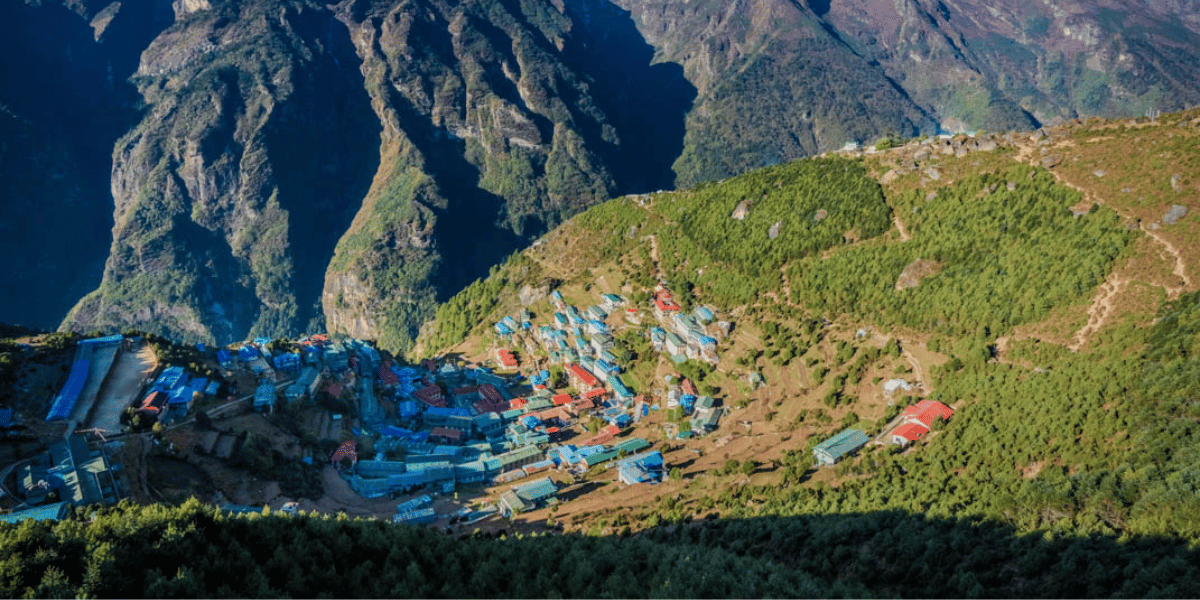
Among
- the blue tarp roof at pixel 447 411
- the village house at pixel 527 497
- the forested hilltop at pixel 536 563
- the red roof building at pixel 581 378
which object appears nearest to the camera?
the forested hilltop at pixel 536 563

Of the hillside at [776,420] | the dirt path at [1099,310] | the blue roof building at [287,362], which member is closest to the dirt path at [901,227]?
the hillside at [776,420]

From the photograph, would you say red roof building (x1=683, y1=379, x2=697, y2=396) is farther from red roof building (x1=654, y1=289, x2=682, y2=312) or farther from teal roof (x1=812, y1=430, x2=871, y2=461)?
teal roof (x1=812, y1=430, x2=871, y2=461)

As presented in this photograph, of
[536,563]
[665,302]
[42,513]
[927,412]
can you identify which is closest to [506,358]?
[665,302]

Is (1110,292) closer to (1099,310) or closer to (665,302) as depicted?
(1099,310)

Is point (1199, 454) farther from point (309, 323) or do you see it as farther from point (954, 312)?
point (309, 323)

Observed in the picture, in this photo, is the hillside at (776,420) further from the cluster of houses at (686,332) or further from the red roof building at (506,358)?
the red roof building at (506,358)

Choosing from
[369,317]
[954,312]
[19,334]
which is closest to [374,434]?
[19,334]
